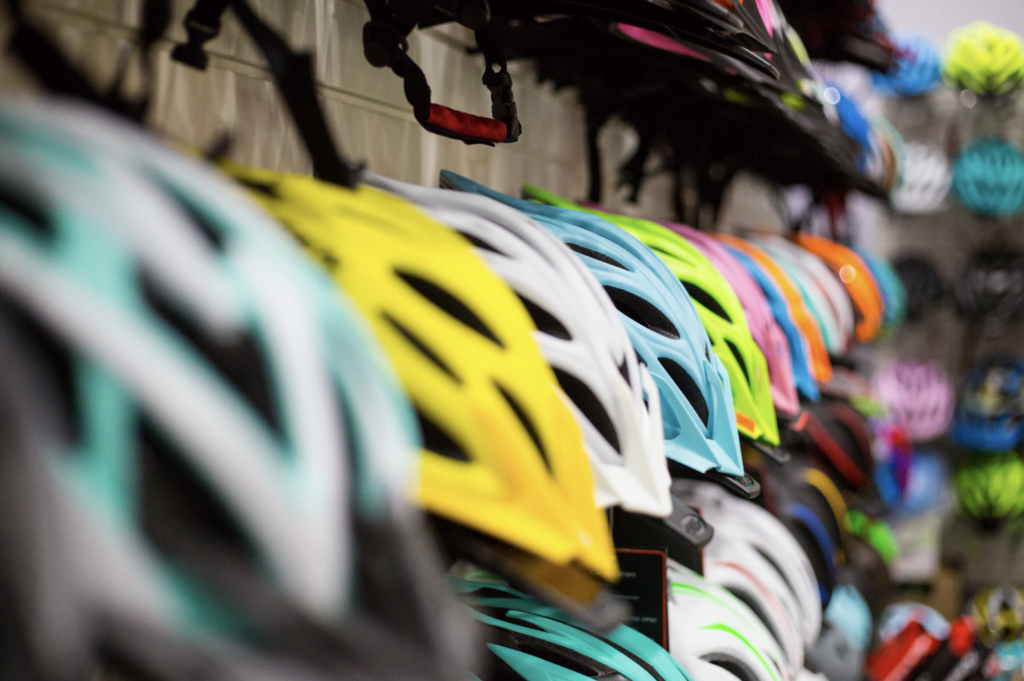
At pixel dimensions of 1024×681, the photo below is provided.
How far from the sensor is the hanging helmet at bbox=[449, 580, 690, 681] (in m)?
→ 0.64

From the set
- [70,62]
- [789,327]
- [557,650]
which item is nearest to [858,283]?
[789,327]

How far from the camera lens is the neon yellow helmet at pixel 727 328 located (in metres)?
0.78

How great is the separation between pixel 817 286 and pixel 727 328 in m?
0.66

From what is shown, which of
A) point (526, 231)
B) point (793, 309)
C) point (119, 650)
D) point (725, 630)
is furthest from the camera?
point (793, 309)

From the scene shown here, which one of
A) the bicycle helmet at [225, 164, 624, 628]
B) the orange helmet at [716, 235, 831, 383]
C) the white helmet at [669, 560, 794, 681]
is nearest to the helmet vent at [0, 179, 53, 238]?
the bicycle helmet at [225, 164, 624, 628]

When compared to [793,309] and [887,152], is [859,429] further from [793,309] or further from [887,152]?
[887,152]

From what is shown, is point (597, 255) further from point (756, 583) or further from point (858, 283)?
point (858, 283)

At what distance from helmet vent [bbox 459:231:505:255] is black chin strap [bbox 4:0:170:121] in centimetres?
25

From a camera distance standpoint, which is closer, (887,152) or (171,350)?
(171,350)

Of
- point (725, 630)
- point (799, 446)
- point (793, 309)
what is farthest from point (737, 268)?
point (799, 446)

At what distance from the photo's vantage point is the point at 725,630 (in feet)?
2.63

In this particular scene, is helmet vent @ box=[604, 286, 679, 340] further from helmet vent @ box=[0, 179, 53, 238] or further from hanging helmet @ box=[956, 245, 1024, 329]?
hanging helmet @ box=[956, 245, 1024, 329]

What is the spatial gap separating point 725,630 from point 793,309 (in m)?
0.55

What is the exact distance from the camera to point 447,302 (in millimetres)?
413
